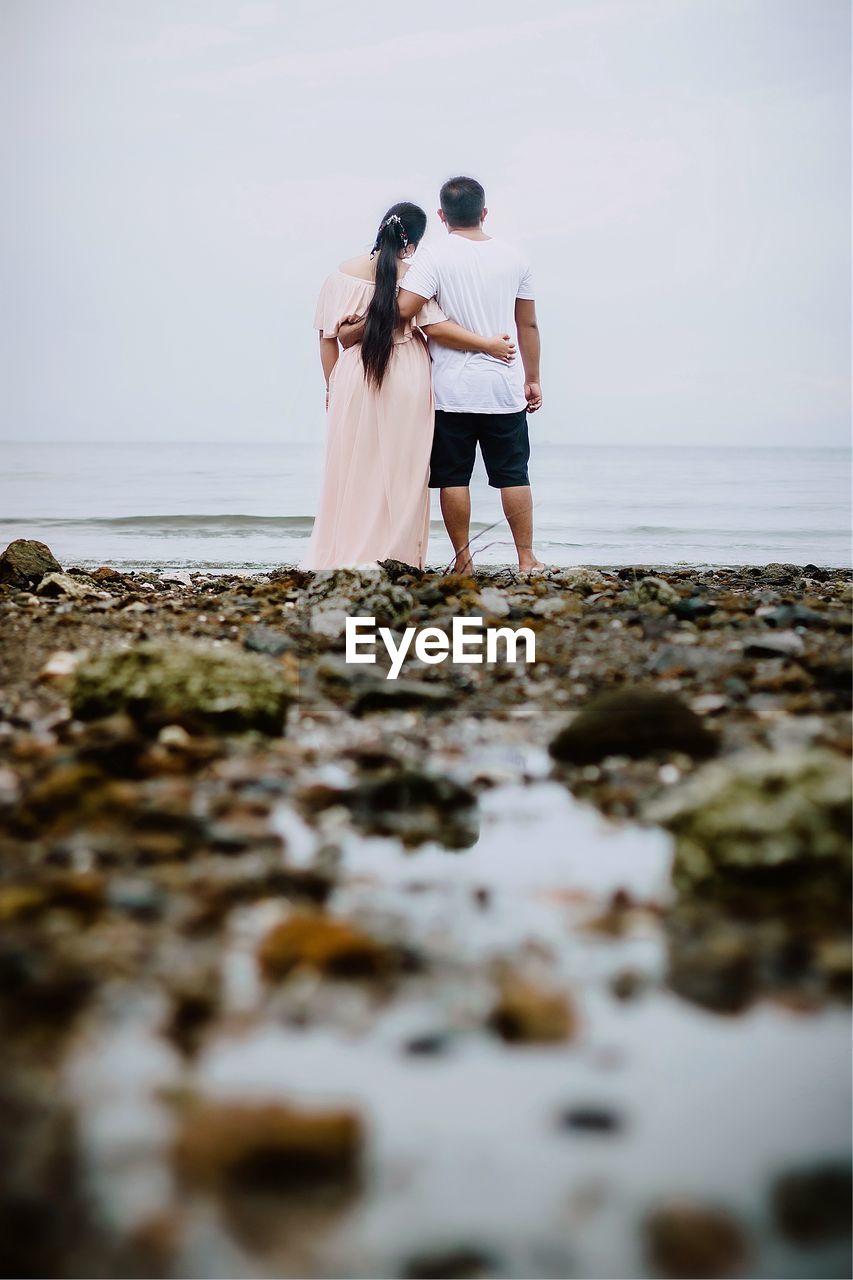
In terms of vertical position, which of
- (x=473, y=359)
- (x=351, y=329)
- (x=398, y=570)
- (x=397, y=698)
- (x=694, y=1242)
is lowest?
(x=694, y=1242)

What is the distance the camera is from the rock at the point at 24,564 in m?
4.80

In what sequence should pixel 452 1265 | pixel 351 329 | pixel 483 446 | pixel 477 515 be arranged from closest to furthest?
pixel 452 1265 < pixel 351 329 < pixel 483 446 < pixel 477 515

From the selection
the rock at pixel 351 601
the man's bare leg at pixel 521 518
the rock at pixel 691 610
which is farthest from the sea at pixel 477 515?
the rock at pixel 691 610

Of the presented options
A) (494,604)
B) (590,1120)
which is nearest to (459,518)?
(494,604)

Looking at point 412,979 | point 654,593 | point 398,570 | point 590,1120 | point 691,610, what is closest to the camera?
point 590,1120

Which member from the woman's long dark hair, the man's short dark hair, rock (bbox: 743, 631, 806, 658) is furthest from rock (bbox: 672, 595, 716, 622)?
the man's short dark hair

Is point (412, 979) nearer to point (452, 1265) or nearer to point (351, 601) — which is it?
point (452, 1265)

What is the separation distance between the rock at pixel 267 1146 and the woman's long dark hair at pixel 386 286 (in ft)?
14.2

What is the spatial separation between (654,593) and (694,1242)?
124 inches

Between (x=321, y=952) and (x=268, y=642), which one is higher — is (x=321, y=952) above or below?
below

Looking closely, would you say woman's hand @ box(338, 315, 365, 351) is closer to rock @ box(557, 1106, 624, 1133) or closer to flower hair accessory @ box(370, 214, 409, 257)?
flower hair accessory @ box(370, 214, 409, 257)

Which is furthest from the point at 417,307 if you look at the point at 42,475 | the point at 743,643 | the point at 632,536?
the point at 42,475

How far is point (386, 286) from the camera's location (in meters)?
4.98

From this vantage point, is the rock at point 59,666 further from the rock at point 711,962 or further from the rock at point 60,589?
the rock at point 711,962
